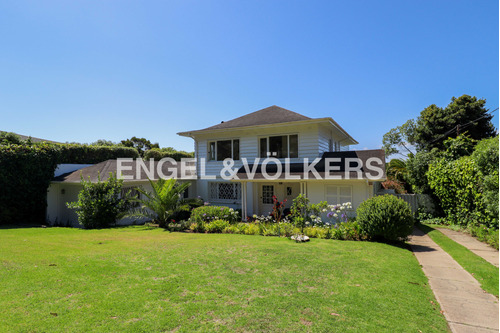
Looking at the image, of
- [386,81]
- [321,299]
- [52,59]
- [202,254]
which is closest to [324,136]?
[386,81]

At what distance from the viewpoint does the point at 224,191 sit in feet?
57.2

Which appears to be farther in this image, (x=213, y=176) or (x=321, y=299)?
(x=213, y=176)

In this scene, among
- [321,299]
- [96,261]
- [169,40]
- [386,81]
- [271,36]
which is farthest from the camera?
[386,81]

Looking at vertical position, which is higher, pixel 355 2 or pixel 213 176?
pixel 355 2

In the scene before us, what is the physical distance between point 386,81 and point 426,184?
717 cm

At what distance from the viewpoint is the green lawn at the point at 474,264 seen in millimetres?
5460

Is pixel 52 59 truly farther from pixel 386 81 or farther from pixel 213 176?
pixel 386 81

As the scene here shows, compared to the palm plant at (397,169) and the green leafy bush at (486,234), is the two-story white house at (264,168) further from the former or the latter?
the palm plant at (397,169)

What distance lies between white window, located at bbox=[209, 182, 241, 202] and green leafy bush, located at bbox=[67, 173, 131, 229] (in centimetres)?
594

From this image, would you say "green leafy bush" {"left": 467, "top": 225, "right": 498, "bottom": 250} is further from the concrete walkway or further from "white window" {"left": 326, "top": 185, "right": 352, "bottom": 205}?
"white window" {"left": 326, "top": 185, "right": 352, "bottom": 205}

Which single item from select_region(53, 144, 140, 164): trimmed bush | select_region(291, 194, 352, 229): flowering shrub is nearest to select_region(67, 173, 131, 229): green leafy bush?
select_region(53, 144, 140, 164): trimmed bush

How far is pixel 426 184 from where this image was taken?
1577 centimetres

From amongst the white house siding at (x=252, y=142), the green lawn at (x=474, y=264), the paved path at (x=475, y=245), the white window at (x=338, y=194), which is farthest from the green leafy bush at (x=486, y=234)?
the white house siding at (x=252, y=142)

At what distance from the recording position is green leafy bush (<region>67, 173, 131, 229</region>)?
12859 millimetres
